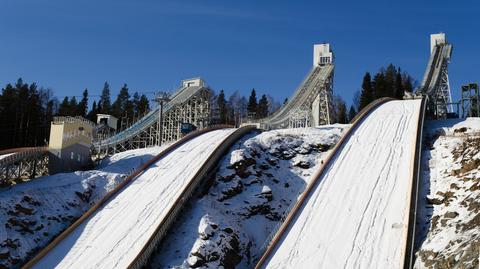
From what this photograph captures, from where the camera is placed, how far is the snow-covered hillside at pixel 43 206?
23.8m

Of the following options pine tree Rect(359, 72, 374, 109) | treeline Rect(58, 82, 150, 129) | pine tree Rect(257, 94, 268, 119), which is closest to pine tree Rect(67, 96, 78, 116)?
treeline Rect(58, 82, 150, 129)

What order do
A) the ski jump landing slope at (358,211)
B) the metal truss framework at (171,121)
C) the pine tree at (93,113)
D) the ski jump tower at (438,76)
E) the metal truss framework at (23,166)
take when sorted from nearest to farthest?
the ski jump landing slope at (358,211)
the metal truss framework at (23,166)
the ski jump tower at (438,76)
the metal truss framework at (171,121)
the pine tree at (93,113)

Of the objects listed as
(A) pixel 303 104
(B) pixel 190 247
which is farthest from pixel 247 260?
(A) pixel 303 104

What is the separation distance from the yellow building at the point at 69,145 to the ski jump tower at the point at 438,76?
1077 inches

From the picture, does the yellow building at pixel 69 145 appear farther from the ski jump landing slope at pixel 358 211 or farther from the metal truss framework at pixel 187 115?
the metal truss framework at pixel 187 115

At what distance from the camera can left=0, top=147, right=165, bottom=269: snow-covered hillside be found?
23812 millimetres

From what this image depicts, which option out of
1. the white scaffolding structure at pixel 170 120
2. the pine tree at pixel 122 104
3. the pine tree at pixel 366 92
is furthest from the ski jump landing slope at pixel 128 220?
the pine tree at pixel 122 104

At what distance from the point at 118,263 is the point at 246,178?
30.3 feet

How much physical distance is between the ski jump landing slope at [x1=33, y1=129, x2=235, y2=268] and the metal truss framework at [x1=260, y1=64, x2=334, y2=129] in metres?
18.5

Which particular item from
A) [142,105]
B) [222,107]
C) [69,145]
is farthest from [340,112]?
[69,145]

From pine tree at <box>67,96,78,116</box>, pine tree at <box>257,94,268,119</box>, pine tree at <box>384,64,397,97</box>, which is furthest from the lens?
→ pine tree at <box>257,94,268,119</box>

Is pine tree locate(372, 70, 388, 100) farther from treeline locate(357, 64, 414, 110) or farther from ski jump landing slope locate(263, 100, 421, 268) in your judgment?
ski jump landing slope locate(263, 100, 421, 268)

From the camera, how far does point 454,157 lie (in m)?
27.2

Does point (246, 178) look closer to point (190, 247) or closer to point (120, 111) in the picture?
point (190, 247)
